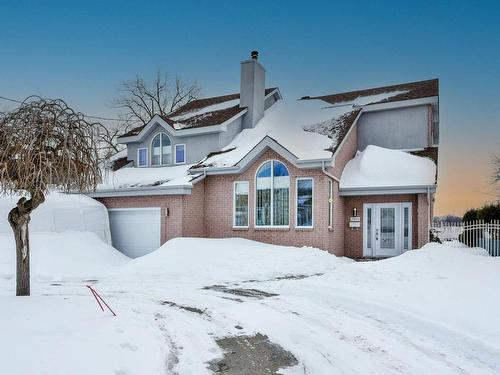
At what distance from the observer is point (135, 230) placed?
1866 cm

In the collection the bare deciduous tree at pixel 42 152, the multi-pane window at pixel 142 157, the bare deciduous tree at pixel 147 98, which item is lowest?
the bare deciduous tree at pixel 42 152

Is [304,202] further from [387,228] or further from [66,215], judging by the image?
[66,215]

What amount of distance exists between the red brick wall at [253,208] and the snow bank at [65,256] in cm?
414

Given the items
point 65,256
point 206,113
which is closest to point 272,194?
point 65,256

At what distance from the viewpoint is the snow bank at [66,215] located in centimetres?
1677

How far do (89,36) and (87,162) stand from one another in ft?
54.8

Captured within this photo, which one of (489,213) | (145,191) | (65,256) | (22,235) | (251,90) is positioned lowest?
(65,256)

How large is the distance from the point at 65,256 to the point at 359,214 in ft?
39.2

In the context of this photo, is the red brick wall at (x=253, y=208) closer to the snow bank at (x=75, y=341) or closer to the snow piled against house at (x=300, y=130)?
the snow piled against house at (x=300, y=130)

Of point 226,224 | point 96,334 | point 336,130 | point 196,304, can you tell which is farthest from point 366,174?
point 96,334

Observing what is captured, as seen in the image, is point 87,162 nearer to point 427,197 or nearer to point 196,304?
point 196,304

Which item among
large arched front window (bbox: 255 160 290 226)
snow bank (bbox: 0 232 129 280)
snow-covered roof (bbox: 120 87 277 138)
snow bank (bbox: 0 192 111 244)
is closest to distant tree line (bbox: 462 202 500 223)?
large arched front window (bbox: 255 160 290 226)

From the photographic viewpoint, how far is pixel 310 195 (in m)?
16.5

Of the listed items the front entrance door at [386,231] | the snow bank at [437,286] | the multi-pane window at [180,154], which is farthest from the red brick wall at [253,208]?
the snow bank at [437,286]
